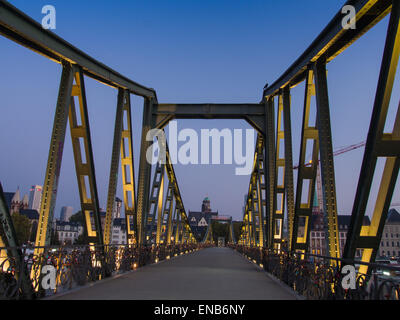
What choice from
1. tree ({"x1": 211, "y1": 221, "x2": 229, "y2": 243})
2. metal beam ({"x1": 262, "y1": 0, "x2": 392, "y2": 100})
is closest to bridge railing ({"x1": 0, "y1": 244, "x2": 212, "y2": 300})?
metal beam ({"x1": 262, "y1": 0, "x2": 392, "y2": 100})

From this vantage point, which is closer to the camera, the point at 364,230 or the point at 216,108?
the point at 364,230

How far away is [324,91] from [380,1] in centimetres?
249

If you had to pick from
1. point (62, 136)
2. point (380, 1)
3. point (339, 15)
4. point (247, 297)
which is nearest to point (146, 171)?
point (62, 136)

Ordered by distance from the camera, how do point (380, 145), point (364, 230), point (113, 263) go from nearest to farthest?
1. point (380, 145)
2. point (364, 230)
3. point (113, 263)

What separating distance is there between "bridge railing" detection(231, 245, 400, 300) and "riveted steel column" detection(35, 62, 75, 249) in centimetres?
608

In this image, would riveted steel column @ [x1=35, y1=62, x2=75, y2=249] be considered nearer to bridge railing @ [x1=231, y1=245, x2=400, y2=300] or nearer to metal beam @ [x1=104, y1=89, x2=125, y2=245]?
metal beam @ [x1=104, y1=89, x2=125, y2=245]

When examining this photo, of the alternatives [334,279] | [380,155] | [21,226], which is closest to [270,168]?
[334,279]

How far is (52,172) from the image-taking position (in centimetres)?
768

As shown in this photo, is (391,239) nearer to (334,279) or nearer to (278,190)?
(278,190)

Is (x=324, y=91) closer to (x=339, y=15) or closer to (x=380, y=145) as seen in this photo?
(x=339, y=15)

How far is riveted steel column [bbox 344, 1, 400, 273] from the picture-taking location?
5.06m

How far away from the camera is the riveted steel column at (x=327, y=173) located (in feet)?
25.0
